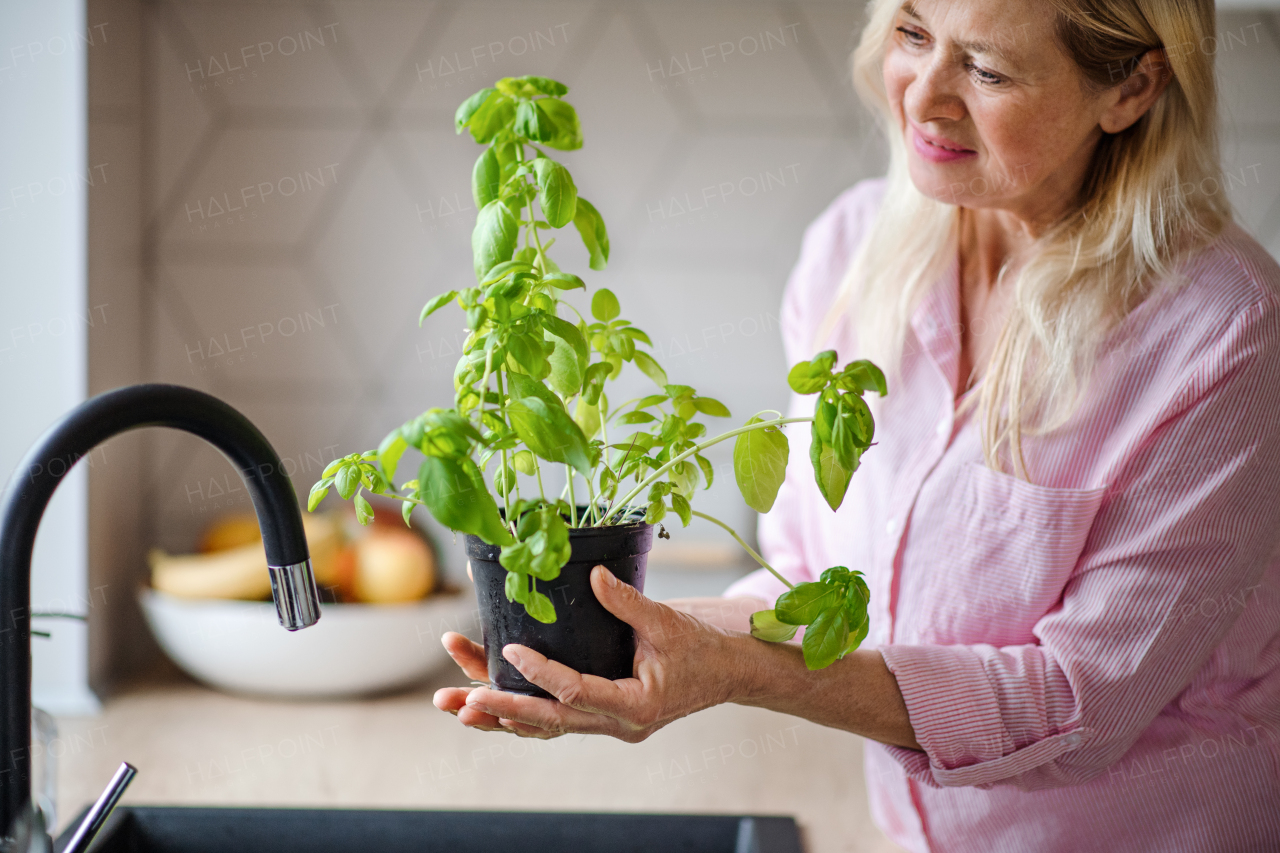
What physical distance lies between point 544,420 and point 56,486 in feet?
0.71

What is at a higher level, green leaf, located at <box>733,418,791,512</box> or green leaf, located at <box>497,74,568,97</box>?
green leaf, located at <box>497,74,568,97</box>

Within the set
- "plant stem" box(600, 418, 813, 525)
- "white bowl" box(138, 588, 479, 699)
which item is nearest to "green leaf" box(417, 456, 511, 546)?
"plant stem" box(600, 418, 813, 525)

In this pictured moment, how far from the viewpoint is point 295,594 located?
0.48 m

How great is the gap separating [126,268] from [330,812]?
2.69 feet

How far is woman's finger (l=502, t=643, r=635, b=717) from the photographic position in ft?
1.65

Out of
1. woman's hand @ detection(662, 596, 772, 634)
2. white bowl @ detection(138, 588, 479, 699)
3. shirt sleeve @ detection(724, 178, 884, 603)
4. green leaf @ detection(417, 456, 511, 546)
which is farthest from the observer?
white bowl @ detection(138, 588, 479, 699)

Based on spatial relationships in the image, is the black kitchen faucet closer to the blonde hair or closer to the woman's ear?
the blonde hair

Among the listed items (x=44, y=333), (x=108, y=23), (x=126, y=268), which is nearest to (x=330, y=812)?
(x=44, y=333)

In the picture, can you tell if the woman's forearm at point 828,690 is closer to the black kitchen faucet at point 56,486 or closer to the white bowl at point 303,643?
the black kitchen faucet at point 56,486

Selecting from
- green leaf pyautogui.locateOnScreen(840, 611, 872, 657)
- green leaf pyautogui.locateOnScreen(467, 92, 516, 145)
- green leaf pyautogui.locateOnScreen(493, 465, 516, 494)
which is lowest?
green leaf pyautogui.locateOnScreen(840, 611, 872, 657)

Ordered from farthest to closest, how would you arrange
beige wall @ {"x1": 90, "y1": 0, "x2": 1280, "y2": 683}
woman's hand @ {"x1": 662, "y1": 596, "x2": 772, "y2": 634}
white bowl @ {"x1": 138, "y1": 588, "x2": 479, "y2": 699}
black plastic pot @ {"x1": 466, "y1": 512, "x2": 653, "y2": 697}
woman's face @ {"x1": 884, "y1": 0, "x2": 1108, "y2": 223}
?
beige wall @ {"x1": 90, "y1": 0, "x2": 1280, "y2": 683} → white bowl @ {"x1": 138, "y1": 588, "x2": 479, "y2": 699} → woman's hand @ {"x1": 662, "y1": 596, "x2": 772, "y2": 634} → woman's face @ {"x1": 884, "y1": 0, "x2": 1108, "y2": 223} → black plastic pot @ {"x1": 466, "y1": 512, "x2": 653, "y2": 697}

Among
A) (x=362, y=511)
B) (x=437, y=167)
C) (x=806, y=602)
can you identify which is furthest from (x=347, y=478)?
(x=437, y=167)

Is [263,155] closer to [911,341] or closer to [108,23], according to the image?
[108,23]

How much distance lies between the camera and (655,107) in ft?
4.37
